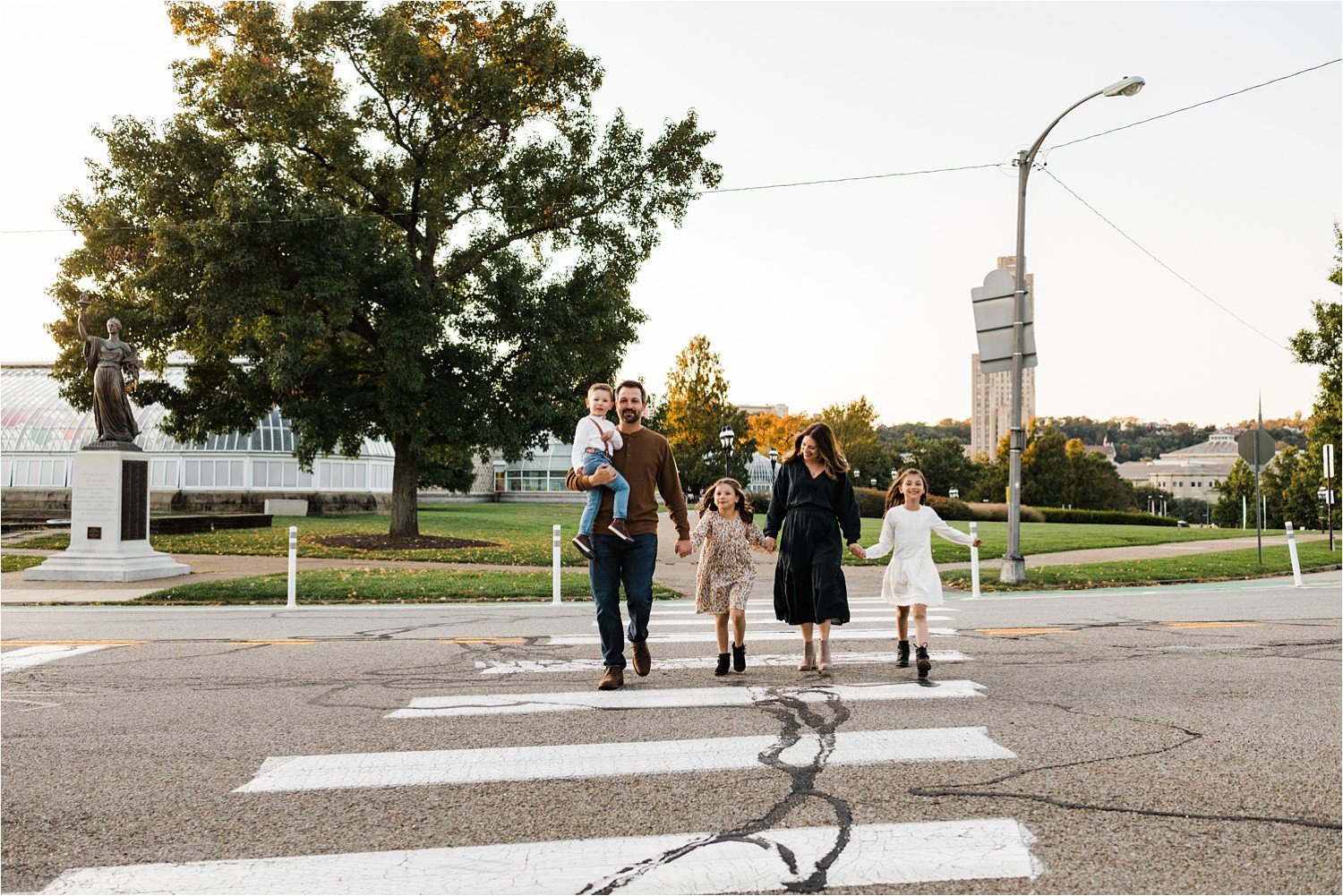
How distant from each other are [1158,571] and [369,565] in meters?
15.3

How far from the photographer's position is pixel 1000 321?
16.7m

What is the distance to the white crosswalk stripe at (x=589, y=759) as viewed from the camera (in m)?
4.53

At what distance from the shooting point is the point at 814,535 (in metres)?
7.26

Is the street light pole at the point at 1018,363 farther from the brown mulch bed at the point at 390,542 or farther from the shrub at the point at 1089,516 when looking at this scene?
the shrub at the point at 1089,516

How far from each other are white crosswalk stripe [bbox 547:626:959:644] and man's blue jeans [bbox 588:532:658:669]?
7.70ft

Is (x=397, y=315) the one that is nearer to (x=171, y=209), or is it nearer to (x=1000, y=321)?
(x=171, y=209)

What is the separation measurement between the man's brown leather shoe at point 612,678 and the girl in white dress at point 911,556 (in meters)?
2.25

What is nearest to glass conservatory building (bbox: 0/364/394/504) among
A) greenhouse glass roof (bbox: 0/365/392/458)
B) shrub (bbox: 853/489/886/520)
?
greenhouse glass roof (bbox: 0/365/392/458)

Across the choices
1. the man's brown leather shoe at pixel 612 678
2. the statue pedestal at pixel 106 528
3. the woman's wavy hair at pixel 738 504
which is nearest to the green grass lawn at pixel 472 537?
the statue pedestal at pixel 106 528

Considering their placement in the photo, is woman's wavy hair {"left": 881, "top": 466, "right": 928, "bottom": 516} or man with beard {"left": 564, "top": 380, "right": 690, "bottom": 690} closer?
man with beard {"left": 564, "top": 380, "right": 690, "bottom": 690}

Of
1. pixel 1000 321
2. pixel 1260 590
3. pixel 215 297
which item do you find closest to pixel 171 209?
pixel 215 297

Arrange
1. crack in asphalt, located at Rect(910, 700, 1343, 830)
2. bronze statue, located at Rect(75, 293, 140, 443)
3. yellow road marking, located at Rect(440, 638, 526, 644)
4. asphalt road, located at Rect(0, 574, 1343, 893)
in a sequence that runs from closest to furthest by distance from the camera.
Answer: asphalt road, located at Rect(0, 574, 1343, 893)
crack in asphalt, located at Rect(910, 700, 1343, 830)
yellow road marking, located at Rect(440, 638, 526, 644)
bronze statue, located at Rect(75, 293, 140, 443)

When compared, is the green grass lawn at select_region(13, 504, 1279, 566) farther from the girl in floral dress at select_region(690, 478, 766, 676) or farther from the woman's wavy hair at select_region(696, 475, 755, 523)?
the girl in floral dress at select_region(690, 478, 766, 676)

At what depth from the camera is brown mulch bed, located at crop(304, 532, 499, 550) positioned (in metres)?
23.9
